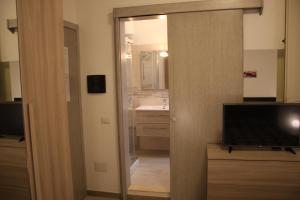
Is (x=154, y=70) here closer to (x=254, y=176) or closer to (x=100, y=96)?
(x=100, y=96)

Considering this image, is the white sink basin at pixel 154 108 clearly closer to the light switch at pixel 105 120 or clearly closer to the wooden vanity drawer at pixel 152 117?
the wooden vanity drawer at pixel 152 117

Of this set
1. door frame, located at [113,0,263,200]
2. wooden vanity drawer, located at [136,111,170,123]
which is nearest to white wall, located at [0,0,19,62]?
door frame, located at [113,0,263,200]

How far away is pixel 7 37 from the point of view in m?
1.16

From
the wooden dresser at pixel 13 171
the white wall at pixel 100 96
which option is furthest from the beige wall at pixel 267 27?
the wooden dresser at pixel 13 171

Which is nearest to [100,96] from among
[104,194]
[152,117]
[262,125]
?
[104,194]

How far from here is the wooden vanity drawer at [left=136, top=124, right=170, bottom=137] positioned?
4258mm

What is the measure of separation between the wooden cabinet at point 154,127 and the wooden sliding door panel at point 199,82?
5.07 feet

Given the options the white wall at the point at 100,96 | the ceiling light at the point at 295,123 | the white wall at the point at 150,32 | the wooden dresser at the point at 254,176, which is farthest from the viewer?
the white wall at the point at 150,32

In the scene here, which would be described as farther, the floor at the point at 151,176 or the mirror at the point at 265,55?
the floor at the point at 151,176

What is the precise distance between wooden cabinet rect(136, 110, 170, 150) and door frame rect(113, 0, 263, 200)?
4.80 feet

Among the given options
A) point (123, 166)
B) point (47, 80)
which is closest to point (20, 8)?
point (47, 80)

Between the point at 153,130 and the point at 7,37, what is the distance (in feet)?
11.0

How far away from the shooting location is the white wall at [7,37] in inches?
44.3

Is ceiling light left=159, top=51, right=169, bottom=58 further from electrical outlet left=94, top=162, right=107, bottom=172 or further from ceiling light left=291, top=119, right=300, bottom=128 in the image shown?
ceiling light left=291, top=119, right=300, bottom=128
